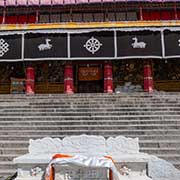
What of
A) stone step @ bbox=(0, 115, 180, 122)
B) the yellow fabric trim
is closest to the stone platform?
stone step @ bbox=(0, 115, 180, 122)

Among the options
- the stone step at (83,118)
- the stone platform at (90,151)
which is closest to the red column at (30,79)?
the stone step at (83,118)

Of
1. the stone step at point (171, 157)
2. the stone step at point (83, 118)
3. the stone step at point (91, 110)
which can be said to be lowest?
the stone step at point (171, 157)

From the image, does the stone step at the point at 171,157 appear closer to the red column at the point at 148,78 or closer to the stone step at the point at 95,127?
the stone step at the point at 95,127

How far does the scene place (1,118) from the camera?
9.72 meters

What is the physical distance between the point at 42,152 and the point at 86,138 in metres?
0.86

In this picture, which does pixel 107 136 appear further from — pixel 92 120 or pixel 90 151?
pixel 90 151

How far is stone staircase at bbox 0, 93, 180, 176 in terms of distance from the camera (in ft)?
25.5

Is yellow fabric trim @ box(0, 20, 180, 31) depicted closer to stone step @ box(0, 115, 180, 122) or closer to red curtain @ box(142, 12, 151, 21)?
red curtain @ box(142, 12, 151, 21)

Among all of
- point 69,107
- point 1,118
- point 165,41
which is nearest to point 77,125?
point 69,107

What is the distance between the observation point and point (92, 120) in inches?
369

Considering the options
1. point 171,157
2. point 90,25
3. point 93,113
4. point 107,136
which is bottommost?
point 171,157

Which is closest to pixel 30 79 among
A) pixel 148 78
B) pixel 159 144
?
pixel 148 78

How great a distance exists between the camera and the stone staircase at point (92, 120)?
7785 millimetres

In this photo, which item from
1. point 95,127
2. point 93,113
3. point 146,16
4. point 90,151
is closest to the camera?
point 90,151
